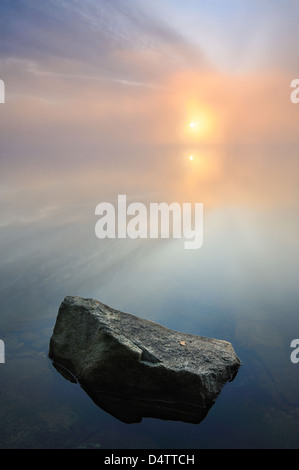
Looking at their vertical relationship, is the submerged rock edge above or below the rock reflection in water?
above

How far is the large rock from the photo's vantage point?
4480mm

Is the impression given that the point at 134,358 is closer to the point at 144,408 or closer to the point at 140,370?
the point at 140,370

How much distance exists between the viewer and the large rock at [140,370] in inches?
176

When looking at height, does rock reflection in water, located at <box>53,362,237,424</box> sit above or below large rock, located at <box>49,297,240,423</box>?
below

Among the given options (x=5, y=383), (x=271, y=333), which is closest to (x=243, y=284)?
(x=271, y=333)

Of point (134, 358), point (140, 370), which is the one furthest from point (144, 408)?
point (134, 358)

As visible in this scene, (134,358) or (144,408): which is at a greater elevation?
(134,358)

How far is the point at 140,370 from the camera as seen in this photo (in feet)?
14.8

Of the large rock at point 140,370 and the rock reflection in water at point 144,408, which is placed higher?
the large rock at point 140,370

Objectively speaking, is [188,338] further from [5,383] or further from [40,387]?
[5,383]

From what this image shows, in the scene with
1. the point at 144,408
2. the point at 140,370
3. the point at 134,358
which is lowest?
the point at 144,408

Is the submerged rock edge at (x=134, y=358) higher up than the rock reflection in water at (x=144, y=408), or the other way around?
the submerged rock edge at (x=134, y=358)

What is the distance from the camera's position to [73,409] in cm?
453
